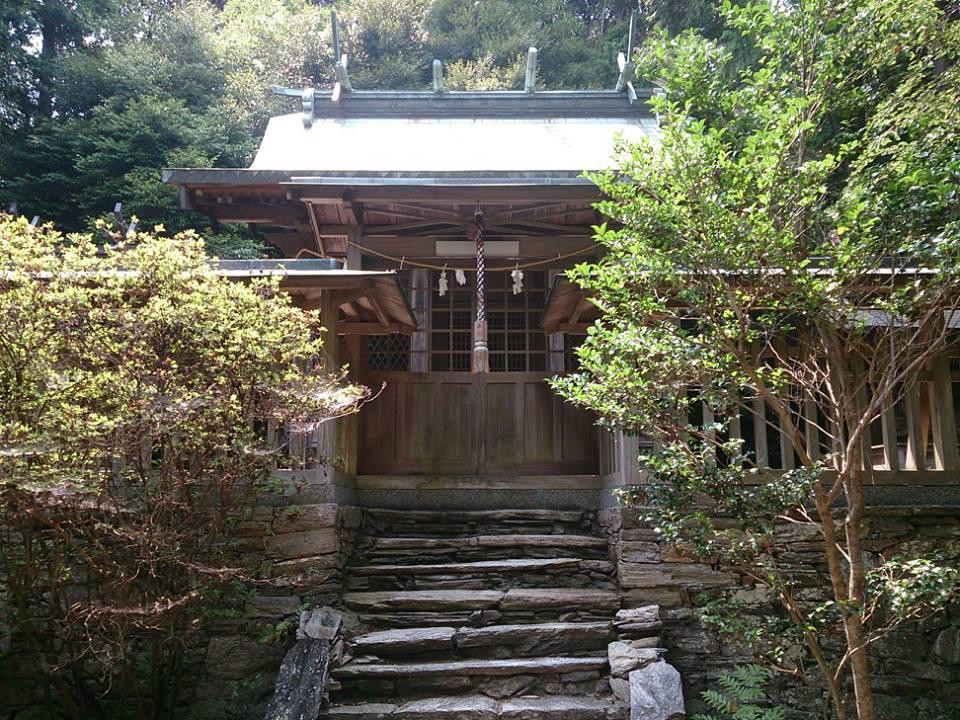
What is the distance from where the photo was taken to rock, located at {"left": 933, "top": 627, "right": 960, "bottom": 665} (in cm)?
569

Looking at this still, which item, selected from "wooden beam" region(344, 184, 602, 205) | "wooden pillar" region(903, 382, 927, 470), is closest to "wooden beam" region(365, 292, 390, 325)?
"wooden beam" region(344, 184, 602, 205)

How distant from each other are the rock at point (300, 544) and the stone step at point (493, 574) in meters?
0.51

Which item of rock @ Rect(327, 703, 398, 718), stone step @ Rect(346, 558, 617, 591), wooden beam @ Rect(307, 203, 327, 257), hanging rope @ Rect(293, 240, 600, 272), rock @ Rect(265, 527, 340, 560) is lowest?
rock @ Rect(327, 703, 398, 718)

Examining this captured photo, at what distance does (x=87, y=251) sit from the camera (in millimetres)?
5270

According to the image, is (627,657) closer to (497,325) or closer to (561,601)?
(561,601)

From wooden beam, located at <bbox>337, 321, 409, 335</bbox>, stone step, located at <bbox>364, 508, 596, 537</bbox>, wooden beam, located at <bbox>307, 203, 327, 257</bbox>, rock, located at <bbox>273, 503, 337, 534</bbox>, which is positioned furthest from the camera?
wooden beam, located at <bbox>307, 203, 327, 257</bbox>

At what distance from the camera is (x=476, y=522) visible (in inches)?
289

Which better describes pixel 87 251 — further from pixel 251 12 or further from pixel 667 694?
pixel 251 12

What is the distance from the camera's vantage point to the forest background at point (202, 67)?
14047 mm

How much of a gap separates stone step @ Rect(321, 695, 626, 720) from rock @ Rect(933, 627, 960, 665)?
2608 millimetres

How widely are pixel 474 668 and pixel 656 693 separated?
130 centimetres

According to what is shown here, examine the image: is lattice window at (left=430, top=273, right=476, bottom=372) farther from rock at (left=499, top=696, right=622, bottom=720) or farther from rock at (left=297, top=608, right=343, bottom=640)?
rock at (left=499, top=696, right=622, bottom=720)

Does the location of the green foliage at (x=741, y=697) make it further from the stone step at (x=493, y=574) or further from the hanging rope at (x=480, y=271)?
the hanging rope at (x=480, y=271)

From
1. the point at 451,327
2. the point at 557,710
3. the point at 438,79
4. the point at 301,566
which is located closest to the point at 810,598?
the point at 557,710
